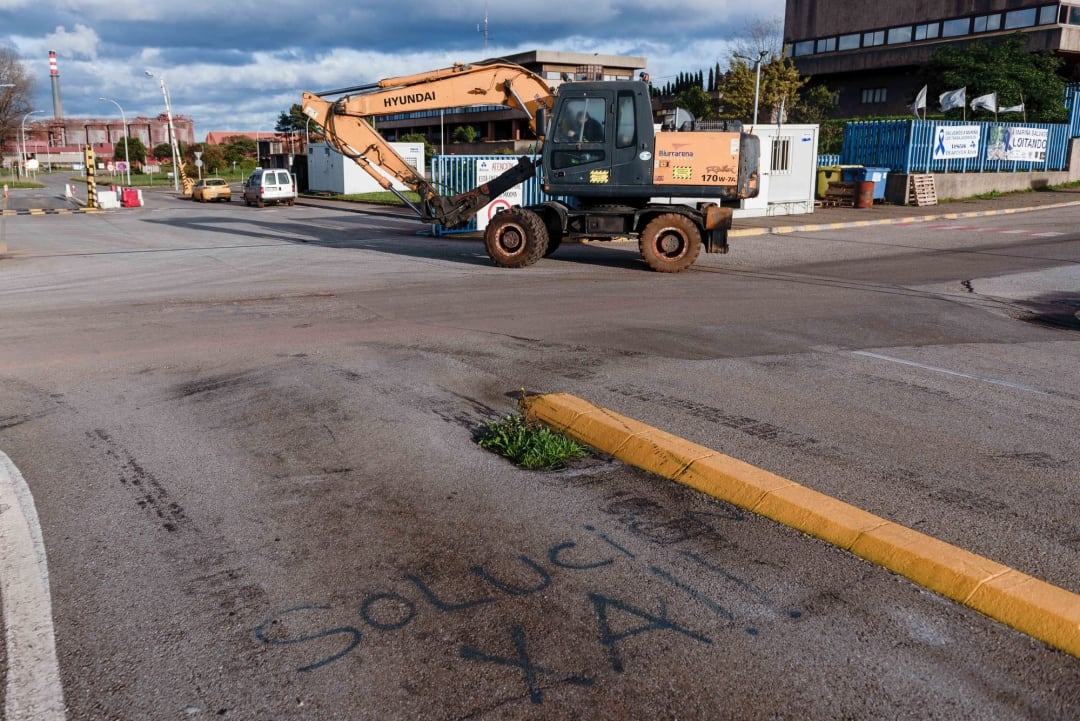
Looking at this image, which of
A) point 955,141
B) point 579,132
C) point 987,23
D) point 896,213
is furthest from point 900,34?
point 579,132

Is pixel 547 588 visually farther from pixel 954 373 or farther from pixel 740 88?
pixel 740 88

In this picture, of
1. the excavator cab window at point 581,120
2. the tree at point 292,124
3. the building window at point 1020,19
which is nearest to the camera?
the excavator cab window at point 581,120

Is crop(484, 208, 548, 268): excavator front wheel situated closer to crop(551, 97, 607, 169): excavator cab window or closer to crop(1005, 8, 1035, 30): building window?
crop(551, 97, 607, 169): excavator cab window

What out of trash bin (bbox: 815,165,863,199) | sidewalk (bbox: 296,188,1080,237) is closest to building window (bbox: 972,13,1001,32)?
sidewalk (bbox: 296,188,1080,237)

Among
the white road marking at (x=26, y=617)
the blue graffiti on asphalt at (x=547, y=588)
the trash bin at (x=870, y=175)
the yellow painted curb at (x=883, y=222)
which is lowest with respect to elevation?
the white road marking at (x=26, y=617)

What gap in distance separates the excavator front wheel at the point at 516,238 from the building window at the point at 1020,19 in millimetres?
41839

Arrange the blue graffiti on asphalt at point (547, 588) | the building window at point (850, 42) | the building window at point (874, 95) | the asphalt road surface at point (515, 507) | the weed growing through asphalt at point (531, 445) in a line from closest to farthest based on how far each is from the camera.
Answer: the asphalt road surface at point (515, 507), the blue graffiti on asphalt at point (547, 588), the weed growing through asphalt at point (531, 445), the building window at point (850, 42), the building window at point (874, 95)

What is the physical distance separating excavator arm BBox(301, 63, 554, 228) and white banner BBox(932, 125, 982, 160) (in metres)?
20.3

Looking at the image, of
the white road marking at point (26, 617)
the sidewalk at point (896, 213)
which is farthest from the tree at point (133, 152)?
the white road marking at point (26, 617)

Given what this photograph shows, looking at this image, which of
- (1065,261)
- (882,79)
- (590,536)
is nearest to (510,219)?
(1065,261)

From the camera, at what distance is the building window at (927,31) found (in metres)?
50.7

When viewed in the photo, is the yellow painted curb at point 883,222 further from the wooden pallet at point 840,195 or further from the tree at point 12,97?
the tree at point 12,97

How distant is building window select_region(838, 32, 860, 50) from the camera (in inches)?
2163

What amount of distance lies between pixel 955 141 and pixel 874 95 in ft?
84.0
